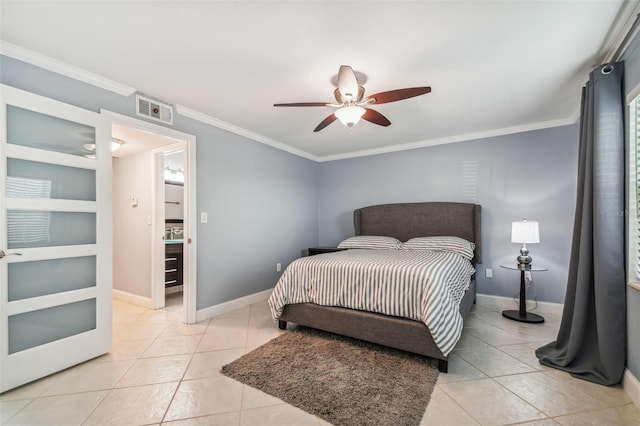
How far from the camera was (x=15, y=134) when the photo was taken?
1.88m

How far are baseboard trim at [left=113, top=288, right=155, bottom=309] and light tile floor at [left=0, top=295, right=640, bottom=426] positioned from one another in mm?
1121

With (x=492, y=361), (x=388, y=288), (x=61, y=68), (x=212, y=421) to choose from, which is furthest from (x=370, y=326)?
(x=61, y=68)

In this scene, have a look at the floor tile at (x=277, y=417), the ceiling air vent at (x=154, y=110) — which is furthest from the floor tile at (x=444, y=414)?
the ceiling air vent at (x=154, y=110)

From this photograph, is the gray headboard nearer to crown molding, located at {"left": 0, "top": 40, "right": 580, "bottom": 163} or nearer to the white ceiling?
crown molding, located at {"left": 0, "top": 40, "right": 580, "bottom": 163}

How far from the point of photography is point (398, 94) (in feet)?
6.72

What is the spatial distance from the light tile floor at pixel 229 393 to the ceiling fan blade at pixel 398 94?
2.05 meters

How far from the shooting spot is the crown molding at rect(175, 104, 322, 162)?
117 inches

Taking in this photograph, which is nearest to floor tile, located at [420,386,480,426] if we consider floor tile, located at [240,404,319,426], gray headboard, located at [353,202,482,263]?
floor tile, located at [240,404,319,426]

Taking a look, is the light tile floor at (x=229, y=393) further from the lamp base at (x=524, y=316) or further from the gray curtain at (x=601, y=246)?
the lamp base at (x=524, y=316)

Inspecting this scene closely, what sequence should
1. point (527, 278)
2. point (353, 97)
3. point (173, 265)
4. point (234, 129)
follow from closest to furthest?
point (353, 97), point (527, 278), point (234, 129), point (173, 265)

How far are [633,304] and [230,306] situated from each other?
3.55 meters

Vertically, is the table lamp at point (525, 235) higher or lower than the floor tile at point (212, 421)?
higher

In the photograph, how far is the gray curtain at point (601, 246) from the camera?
180cm

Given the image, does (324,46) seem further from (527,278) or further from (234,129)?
(527,278)
